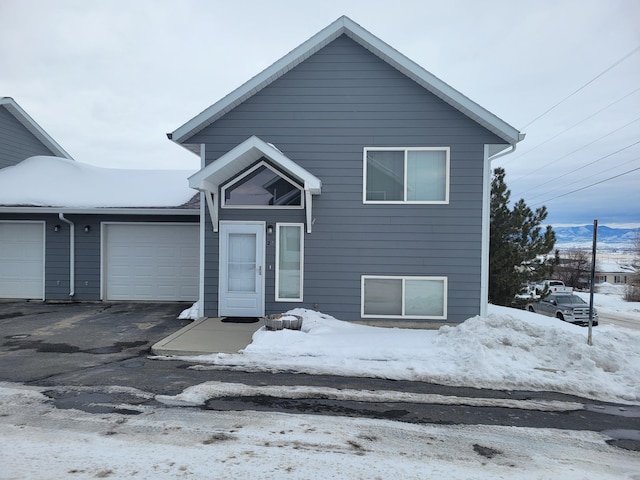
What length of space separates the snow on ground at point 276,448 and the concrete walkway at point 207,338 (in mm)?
2233

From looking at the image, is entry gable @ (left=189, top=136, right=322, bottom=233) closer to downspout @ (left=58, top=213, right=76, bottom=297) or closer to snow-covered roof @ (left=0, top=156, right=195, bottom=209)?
snow-covered roof @ (left=0, top=156, right=195, bottom=209)

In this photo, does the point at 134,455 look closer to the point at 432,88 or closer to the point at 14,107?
the point at 432,88

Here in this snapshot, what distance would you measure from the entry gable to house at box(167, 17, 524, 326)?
0.06 meters

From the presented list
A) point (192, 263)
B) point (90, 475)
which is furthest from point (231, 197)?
point (90, 475)

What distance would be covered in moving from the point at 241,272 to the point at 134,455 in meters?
5.64

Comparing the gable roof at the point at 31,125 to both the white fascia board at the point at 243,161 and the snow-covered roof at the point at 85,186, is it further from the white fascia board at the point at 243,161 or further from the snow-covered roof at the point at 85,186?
the white fascia board at the point at 243,161

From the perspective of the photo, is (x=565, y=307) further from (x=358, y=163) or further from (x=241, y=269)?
(x=241, y=269)

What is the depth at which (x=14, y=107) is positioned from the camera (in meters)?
13.5

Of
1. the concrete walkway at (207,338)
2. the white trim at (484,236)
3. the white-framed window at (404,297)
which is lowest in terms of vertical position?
the concrete walkway at (207,338)

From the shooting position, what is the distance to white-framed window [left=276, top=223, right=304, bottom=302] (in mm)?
8695

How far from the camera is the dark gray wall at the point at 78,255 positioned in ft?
36.8

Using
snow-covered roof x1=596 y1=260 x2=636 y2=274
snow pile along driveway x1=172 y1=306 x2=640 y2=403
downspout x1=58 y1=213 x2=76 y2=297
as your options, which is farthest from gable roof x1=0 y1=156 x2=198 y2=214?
snow-covered roof x1=596 y1=260 x2=636 y2=274

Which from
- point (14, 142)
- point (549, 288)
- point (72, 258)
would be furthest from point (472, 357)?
point (549, 288)

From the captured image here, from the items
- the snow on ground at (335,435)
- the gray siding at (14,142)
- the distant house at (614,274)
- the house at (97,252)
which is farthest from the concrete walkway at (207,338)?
the distant house at (614,274)
